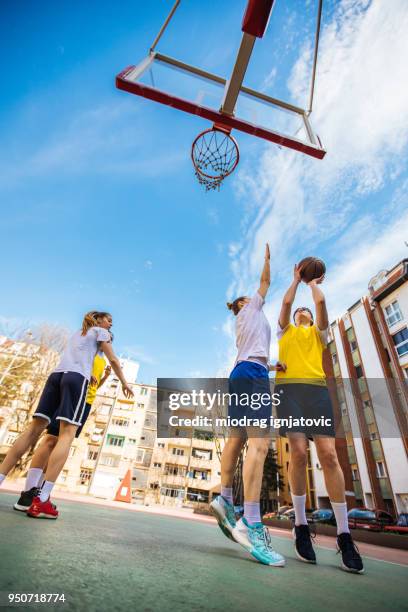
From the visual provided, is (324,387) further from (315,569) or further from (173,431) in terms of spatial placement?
(173,431)

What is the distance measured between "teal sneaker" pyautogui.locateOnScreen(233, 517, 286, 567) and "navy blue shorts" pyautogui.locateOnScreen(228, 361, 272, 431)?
64cm

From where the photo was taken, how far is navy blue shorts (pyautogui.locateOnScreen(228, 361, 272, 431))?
243 centimetres

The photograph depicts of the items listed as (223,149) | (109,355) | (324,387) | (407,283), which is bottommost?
(324,387)

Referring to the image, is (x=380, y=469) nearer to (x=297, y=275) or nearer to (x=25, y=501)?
(x=297, y=275)

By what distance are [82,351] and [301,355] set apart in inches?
80.7

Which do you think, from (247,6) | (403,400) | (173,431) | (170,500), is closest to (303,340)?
(247,6)

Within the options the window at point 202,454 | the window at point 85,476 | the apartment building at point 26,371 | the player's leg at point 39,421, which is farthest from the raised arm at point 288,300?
the window at point 202,454

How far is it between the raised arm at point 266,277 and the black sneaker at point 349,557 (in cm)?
193

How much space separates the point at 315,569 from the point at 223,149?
6254mm

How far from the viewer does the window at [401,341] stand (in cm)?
2322

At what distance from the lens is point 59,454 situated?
8.79 feet

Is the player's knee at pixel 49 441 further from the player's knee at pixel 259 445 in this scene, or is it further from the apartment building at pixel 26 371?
the apartment building at pixel 26 371

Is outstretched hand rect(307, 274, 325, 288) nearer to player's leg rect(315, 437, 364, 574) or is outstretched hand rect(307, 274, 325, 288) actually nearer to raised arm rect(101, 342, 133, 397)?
player's leg rect(315, 437, 364, 574)

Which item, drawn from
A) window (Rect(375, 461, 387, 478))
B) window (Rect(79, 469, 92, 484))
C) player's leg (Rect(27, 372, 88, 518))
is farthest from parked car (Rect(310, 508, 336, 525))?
window (Rect(79, 469, 92, 484))
